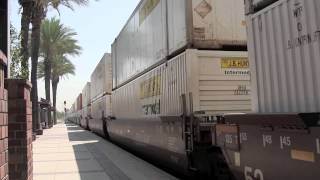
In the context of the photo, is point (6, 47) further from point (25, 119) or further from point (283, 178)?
point (283, 178)

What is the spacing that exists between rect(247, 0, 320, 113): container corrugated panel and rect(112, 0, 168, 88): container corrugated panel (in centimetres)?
461

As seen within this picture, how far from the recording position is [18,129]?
5.89 meters

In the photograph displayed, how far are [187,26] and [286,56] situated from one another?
148 inches

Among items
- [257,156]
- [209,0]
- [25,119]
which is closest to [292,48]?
[257,156]

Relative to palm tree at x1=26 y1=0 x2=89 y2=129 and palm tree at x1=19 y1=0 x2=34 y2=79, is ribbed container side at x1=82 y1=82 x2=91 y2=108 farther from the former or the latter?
palm tree at x1=19 y1=0 x2=34 y2=79

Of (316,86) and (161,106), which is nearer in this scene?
(316,86)

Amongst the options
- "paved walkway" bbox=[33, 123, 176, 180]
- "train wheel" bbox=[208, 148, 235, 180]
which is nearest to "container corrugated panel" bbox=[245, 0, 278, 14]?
"train wheel" bbox=[208, 148, 235, 180]

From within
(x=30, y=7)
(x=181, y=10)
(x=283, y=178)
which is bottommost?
(x=283, y=178)

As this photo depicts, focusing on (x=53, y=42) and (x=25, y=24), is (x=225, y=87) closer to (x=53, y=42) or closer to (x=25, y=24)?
(x=25, y=24)

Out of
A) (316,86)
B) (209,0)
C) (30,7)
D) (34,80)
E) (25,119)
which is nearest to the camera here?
(316,86)

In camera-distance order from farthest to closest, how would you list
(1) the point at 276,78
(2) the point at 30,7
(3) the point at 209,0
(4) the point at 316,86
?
(2) the point at 30,7 → (3) the point at 209,0 → (1) the point at 276,78 → (4) the point at 316,86

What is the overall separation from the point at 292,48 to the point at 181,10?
428 cm

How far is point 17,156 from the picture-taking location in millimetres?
5988

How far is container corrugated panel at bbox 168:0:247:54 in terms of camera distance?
8.55 m
